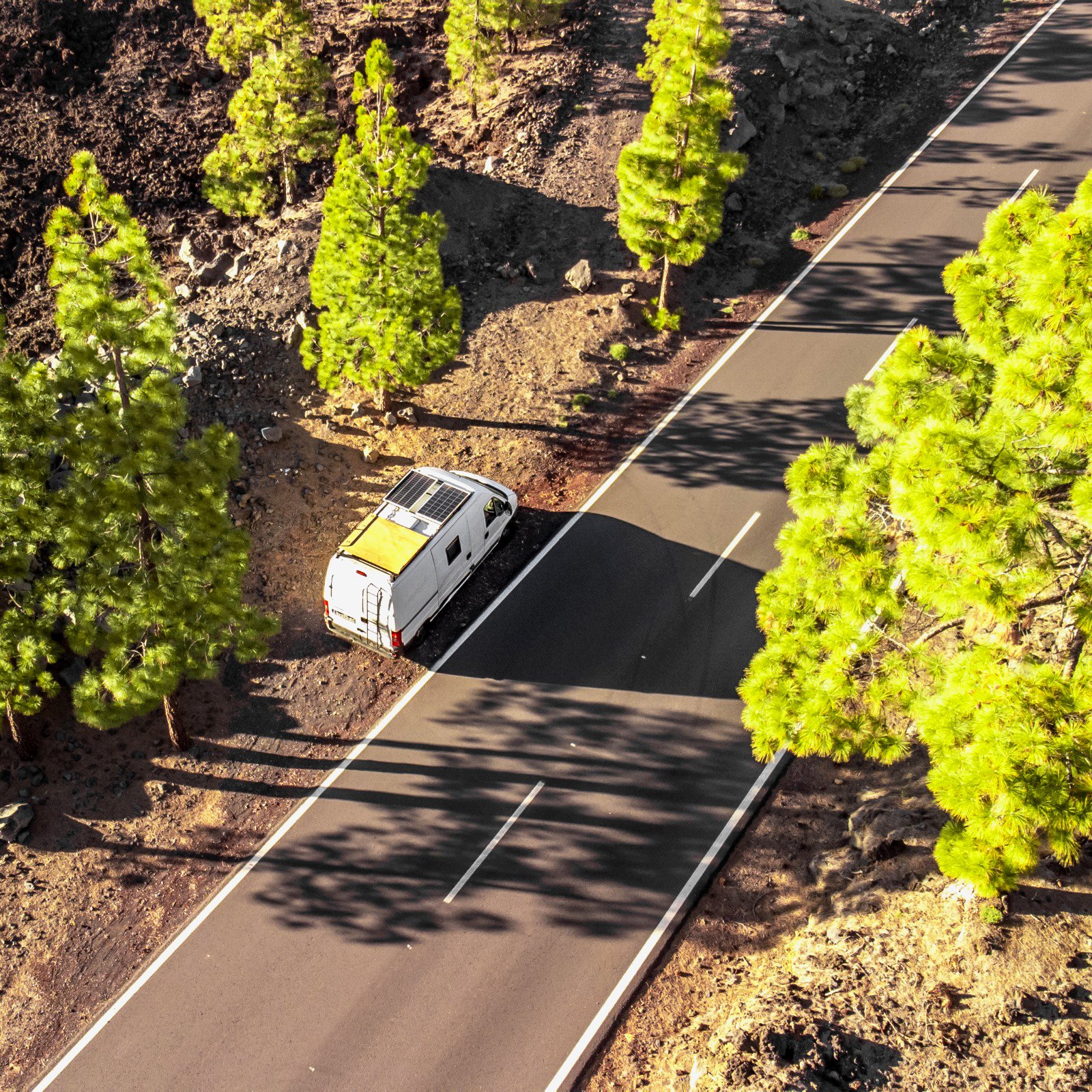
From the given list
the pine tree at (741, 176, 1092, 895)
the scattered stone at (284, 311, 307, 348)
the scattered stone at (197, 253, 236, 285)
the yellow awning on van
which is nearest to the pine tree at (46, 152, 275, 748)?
the yellow awning on van

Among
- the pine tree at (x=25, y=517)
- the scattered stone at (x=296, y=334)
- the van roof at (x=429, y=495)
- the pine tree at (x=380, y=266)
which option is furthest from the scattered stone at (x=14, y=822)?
the scattered stone at (x=296, y=334)

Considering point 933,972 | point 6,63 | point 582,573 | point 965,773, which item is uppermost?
point 6,63

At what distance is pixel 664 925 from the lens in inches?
585

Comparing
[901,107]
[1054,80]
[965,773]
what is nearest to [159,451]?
[965,773]

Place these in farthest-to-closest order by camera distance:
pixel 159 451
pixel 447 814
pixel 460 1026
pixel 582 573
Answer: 1. pixel 582 573
2. pixel 447 814
3. pixel 460 1026
4. pixel 159 451

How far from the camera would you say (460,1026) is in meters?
13.8

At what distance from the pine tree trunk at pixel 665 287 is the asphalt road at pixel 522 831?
330 centimetres


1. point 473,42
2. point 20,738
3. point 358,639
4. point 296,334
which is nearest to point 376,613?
point 358,639

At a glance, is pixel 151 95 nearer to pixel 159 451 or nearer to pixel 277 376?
pixel 277 376

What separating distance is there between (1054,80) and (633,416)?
78.9 ft

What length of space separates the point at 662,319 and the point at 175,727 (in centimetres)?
1632

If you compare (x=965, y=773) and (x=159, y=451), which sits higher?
(x=159, y=451)

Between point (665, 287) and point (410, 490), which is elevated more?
point (665, 287)

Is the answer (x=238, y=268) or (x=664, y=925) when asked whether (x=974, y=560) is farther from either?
(x=238, y=268)
